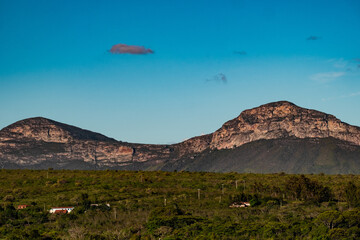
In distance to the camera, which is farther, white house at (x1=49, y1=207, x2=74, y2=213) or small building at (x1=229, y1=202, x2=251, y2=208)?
small building at (x1=229, y1=202, x2=251, y2=208)

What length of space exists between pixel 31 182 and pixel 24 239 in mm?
51517

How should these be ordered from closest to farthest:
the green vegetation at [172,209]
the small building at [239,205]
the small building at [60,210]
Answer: the green vegetation at [172,209] → the small building at [60,210] → the small building at [239,205]

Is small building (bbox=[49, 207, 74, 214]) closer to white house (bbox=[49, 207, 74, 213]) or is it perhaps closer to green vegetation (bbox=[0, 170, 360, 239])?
white house (bbox=[49, 207, 74, 213])

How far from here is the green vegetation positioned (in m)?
56.3

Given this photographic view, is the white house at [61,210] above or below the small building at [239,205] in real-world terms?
below

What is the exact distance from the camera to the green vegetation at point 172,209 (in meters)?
56.3

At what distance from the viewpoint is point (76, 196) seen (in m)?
83.0

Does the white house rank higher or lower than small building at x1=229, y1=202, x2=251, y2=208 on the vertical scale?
lower

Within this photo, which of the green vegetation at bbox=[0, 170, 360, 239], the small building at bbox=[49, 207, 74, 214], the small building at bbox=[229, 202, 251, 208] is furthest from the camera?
the small building at bbox=[229, 202, 251, 208]

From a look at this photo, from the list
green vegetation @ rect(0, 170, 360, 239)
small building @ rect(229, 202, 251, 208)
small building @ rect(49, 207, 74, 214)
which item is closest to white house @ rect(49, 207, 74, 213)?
small building @ rect(49, 207, 74, 214)

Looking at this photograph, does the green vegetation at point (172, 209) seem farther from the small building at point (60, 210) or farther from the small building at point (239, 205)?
the small building at point (60, 210)

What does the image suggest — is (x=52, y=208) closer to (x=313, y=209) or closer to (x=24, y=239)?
(x=24, y=239)

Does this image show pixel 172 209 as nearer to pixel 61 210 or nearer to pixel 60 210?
pixel 61 210

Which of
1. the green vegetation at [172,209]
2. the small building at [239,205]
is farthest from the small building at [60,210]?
the small building at [239,205]
